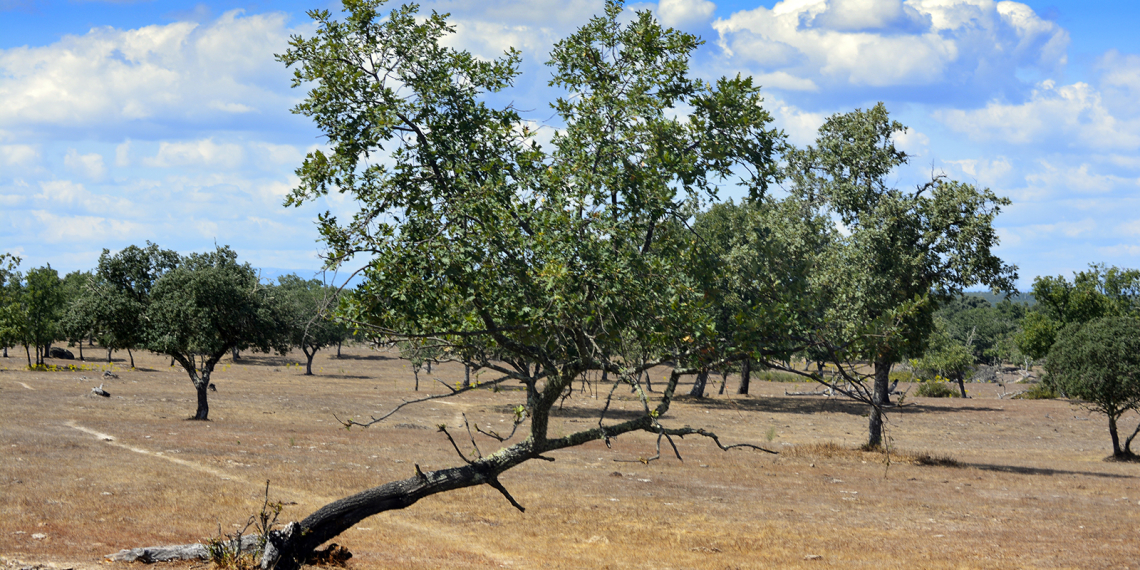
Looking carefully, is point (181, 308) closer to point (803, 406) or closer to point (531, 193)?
point (531, 193)

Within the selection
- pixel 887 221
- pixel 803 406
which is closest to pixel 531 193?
pixel 887 221

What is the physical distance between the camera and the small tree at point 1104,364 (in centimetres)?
3278

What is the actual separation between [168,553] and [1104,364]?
3448 centimetres

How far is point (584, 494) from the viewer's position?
75.5 feet

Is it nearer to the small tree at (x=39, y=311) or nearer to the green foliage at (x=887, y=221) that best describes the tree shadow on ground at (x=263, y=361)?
the small tree at (x=39, y=311)

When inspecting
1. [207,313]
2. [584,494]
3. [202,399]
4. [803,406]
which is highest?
[207,313]

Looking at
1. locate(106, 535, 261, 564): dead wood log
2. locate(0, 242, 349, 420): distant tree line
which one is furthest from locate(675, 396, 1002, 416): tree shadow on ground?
locate(106, 535, 261, 564): dead wood log

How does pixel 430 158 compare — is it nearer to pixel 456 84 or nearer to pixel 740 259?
pixel 456 84

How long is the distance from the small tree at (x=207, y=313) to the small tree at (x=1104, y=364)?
33.8 m

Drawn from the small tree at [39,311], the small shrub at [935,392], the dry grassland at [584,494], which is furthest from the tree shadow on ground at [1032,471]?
the small tree at [39,311]

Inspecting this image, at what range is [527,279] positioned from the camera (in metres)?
9.66

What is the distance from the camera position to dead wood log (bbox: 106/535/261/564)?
12102mm

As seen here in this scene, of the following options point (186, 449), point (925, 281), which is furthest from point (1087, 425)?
point (186, 449)

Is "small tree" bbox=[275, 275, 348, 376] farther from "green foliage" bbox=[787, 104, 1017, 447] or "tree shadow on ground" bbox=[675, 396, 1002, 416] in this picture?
"tree shadow on ground" bbox=[675, 396, 1002, 416]
